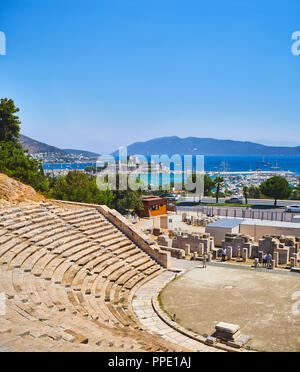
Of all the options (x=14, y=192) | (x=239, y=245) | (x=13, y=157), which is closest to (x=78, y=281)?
(x=14, y=192)

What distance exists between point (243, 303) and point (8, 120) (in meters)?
31.4

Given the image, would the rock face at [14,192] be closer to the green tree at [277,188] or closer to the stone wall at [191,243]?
the stone wall at [191,243]

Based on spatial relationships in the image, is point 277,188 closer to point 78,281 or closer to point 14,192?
point 14,192

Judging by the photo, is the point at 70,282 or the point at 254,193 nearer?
the point at 70,282

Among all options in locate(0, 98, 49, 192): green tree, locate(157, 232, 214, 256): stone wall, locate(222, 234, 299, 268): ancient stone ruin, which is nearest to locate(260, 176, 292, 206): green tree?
locate(222, 234, 299, 268): ancient stone ruin

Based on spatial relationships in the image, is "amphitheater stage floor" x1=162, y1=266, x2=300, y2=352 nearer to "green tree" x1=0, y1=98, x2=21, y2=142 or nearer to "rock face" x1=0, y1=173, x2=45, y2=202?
"rock face" x1=0, y1=173, x2=45, y2=202

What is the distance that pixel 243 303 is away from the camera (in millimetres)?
15164

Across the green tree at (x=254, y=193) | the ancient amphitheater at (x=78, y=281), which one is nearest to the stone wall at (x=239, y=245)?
the ancient amphitheater at (x=78, y=281)

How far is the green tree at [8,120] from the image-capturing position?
36.2 m

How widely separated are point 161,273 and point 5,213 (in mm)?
9643

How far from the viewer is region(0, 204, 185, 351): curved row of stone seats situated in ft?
28.0

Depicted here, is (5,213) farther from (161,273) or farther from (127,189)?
(127,189)

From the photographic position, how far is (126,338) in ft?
31.2
